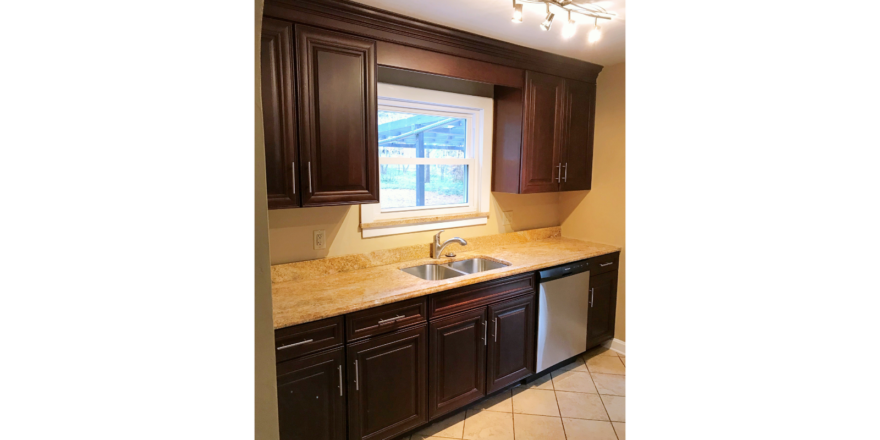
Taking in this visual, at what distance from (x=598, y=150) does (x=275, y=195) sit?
2.61 m

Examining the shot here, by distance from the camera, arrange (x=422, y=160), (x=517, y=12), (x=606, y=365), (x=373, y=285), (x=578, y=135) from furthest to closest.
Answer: (x=578, y=135)
(x=606, y=365)
(x=422, y=160)
(x=373, y=285)
(x=517, y=12)

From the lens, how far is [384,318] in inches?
80.4

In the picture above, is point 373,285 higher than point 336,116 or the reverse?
the reverse

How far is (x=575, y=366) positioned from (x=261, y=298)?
311 centimetres

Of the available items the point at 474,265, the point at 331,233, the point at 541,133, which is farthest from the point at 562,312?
the point at 331,233

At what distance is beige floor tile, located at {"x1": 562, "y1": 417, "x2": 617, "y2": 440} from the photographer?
7.60 feet

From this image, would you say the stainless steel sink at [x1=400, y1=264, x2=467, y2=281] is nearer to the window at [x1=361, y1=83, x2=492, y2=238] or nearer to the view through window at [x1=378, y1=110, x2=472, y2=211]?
the window at [x1=361, y1=83, x2=492, y2=238]

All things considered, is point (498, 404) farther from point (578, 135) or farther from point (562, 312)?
point (578, 135)

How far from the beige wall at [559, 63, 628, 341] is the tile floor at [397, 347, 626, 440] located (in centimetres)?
68

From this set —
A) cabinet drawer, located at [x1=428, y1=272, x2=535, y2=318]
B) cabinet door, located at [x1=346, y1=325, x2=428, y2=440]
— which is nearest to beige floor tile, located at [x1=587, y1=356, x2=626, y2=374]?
cabinet drawer, located at [x1=428, y1=272, x2=535, y2=318]

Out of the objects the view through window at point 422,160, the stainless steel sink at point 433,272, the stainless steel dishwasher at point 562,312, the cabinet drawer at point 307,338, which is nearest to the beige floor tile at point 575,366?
the stainless steel dishwasher at point 562,312

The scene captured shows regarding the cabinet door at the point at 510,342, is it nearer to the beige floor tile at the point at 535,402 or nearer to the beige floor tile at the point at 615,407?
the beige floor tile at the point at 535,402
